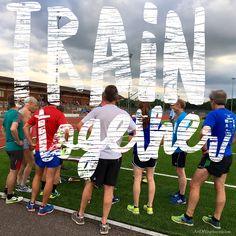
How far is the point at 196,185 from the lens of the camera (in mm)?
4297

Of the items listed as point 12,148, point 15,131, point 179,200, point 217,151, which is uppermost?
point 15,131

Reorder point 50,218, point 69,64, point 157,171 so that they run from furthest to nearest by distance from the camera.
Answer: point 157,171, point 69,64, point 50,218

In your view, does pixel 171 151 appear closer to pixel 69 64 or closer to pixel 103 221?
pixel 103 221

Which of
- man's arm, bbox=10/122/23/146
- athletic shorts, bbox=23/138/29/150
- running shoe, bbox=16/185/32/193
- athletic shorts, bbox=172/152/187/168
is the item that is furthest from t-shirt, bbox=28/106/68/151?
athletic shorts, bbox=172/152/187/168

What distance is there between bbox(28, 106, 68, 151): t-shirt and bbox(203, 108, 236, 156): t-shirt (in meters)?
2.17

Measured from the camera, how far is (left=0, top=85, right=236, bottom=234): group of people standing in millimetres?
4086

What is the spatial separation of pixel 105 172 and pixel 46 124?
3.92 ft

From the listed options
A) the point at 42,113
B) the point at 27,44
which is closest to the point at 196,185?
the point at 42,113

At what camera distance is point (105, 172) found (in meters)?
4.13

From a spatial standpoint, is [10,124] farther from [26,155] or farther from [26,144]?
[26,155]

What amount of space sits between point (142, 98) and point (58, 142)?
1638mm

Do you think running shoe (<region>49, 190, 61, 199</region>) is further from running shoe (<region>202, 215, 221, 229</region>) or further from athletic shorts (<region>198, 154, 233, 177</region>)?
athletic shorts (<region>198, 154, 233, 177</region>)

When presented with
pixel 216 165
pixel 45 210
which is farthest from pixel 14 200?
pixel 216 165

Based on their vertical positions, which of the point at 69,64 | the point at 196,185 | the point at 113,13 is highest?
the point at 113,13
